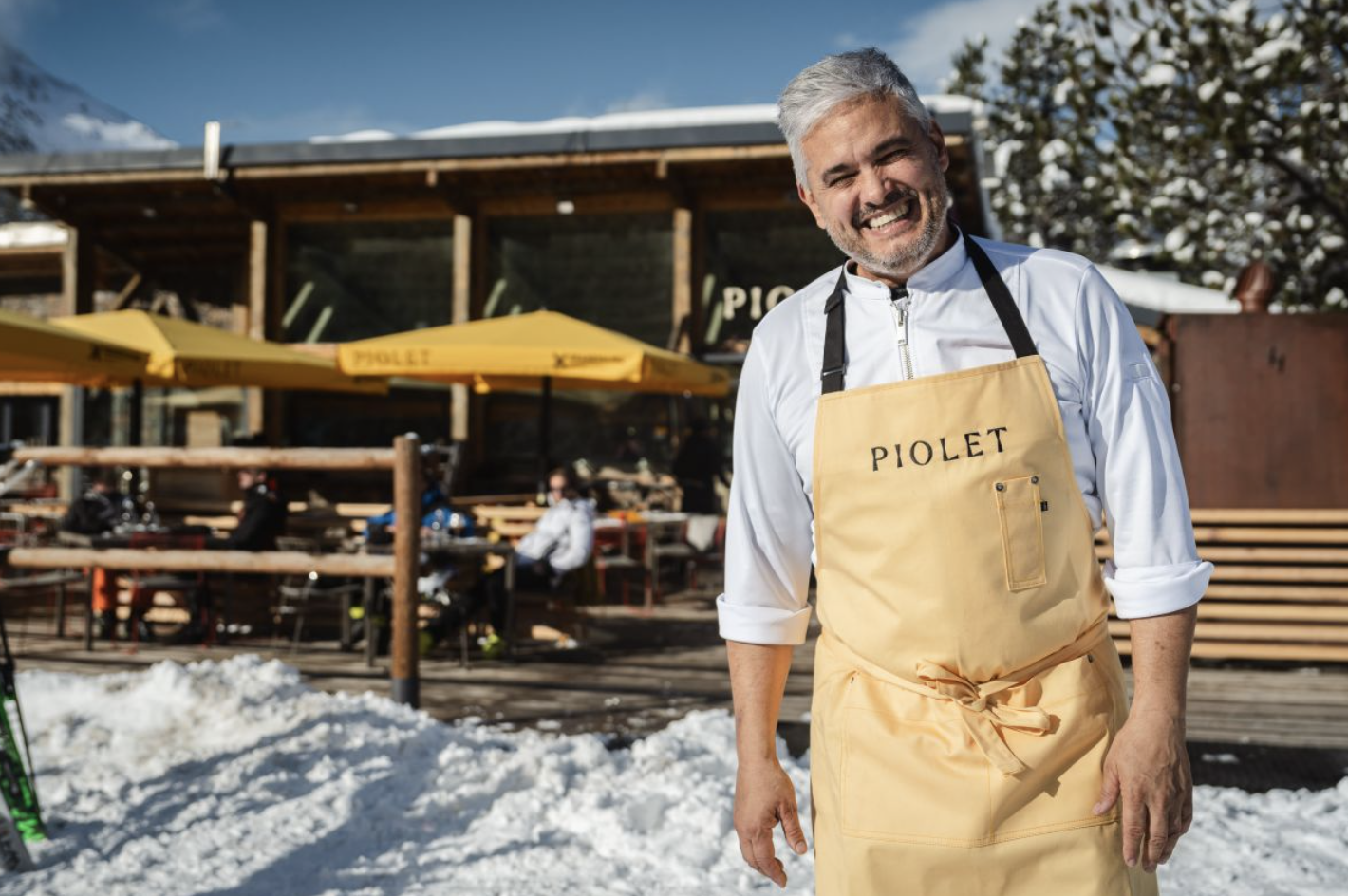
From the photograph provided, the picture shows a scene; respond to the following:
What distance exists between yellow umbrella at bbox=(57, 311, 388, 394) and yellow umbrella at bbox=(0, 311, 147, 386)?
0.97ft

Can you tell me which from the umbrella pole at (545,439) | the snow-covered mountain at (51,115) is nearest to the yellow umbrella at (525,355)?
the umbrella pole at (545,439)

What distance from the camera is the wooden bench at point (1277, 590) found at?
709 cm

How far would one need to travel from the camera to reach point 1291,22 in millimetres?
12656

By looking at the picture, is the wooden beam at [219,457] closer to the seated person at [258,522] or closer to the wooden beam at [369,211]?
the seated person at [258,522]

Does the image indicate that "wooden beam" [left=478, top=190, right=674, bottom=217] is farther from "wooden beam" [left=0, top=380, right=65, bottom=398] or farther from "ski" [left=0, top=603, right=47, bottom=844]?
"ski" [left=0, top=603, right=47, bottom=844]

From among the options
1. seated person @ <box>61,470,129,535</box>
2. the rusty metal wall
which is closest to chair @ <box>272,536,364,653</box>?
seated person @ <box>61,470,129,535</box>

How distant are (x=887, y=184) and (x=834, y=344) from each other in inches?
10.5

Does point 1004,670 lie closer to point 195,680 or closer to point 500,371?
point 195,680

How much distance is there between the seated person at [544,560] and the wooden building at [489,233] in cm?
474

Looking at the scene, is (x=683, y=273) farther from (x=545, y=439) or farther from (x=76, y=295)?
(x=76, y=295)

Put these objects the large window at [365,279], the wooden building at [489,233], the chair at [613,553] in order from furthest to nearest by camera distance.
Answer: the large window at [365,279] < the wooden building at [489,233] < the chair at [613,553]

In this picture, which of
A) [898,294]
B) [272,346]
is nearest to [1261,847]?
[898,294]

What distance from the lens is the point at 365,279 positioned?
14.2 meters

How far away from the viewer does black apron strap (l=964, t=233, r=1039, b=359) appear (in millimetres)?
1768
